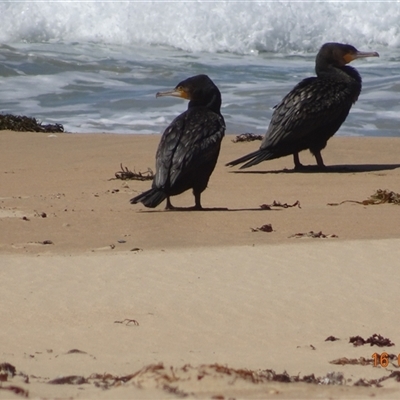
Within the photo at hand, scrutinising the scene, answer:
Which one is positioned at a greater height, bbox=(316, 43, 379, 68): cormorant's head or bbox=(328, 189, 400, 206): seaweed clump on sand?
bbox=(316, 43, 379, 68): cormorant's head

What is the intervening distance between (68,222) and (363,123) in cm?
900

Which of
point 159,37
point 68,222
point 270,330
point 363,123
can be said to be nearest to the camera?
point 270,330

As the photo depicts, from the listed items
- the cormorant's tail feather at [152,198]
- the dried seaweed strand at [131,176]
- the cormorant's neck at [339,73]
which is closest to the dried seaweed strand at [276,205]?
the cormorant's tail feather at [152,198]

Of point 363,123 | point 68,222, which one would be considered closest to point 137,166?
point 68,222

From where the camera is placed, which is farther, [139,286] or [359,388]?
[139,286]

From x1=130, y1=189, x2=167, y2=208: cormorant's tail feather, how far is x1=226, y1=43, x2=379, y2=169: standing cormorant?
9.59 feet

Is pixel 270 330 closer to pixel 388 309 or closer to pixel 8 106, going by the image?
pixel 388 309

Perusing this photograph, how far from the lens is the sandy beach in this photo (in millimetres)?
3820

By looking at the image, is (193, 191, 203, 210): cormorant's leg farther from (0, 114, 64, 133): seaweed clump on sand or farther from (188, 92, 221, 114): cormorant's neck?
(0, 114, 64, 133): seaweed clump on sand

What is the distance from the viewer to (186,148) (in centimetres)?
830

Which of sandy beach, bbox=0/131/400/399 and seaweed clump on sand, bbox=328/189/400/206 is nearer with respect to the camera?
sandy beach, bbox=0/131/400/399

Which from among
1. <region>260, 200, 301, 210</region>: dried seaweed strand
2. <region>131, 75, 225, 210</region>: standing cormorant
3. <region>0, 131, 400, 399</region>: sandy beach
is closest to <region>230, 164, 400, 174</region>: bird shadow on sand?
<region>0, 131, 400, 399</region>: sandy beach

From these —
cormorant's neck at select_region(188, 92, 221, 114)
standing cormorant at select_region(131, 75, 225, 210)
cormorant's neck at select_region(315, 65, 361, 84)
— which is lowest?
standing cormorant at select_region(131, 75, 225, 210)

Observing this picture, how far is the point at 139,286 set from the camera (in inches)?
215
